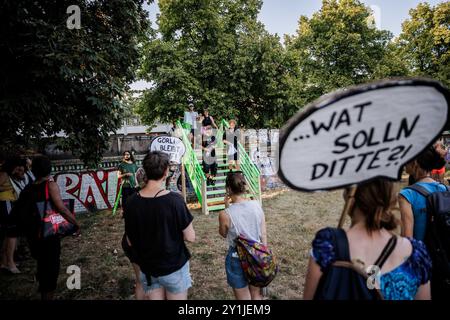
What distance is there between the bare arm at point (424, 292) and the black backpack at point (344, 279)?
1.23 ft

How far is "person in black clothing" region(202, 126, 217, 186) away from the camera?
1016cm

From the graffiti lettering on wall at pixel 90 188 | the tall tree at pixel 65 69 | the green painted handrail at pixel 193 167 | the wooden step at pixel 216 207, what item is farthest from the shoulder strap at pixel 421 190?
the graffiti lettering on wall at pixel 90 188

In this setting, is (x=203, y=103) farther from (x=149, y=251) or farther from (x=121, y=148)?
(x=149, y=251)

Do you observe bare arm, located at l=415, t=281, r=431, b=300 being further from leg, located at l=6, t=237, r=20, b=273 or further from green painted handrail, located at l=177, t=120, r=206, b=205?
green painted handrail, located at l=177, t=120, r=206, b=205

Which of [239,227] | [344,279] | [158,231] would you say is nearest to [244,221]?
[239,227]

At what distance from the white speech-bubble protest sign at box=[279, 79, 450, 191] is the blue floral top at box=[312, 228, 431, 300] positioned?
1.01ft

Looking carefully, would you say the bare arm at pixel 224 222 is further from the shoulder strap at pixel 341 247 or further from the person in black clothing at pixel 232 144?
the person in black clothing at pixel 232 144

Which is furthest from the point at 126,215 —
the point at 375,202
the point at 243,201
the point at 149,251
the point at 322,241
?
the point at 375,202

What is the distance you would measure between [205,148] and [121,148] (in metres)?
8.57

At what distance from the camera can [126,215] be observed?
8.41 ft

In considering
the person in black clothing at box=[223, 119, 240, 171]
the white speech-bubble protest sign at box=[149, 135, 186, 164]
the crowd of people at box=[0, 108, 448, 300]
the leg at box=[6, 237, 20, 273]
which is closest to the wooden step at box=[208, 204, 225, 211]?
the person in black clothing at box=[223, 119, 240, 171]

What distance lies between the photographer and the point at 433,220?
2188mm

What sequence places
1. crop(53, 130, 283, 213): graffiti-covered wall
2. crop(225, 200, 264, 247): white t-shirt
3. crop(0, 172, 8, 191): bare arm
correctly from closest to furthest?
crop(225, 200, 264, 247): white t-shirt < crop(0, 172, 8, 191): bare arm < crop(53, 130, 283, 213): graffiti-covered wall

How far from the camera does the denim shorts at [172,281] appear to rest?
2.58m
